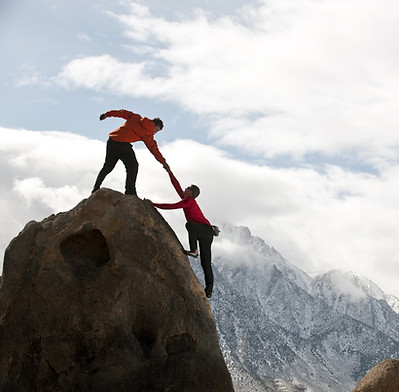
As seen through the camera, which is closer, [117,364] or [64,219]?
[117,364]

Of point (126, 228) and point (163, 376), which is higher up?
point (126, 228)

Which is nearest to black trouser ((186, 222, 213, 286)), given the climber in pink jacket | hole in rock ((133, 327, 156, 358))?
the climber in pink jacket

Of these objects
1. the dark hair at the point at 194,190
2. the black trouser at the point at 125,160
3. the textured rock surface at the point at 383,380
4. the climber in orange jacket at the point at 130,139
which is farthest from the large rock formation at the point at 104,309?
the textured rock surface at the point at 383,380

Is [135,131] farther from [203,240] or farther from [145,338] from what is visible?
[145,338]

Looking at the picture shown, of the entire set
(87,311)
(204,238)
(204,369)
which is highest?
(204,238)

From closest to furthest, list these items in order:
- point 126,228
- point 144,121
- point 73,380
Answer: point 73,380 < point 126,228 < point 144,121

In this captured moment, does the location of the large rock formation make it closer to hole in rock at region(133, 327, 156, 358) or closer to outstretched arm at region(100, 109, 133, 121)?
hole in rock at region(133, 327, 156, 358)

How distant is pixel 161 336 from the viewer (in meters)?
17.2

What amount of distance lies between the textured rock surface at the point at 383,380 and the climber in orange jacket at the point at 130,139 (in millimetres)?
12539

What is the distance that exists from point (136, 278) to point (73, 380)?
9.62 ft

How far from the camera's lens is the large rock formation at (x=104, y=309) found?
16766 mm

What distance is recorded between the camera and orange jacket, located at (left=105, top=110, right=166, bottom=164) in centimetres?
1975

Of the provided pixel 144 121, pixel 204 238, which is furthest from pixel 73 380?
pixel 144 121

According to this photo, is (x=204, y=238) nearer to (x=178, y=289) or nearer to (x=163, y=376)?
(x=178, y=289)
